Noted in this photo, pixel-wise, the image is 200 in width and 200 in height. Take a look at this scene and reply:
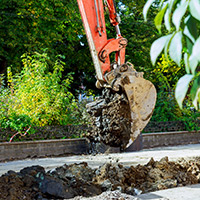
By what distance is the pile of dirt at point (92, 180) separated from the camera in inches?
129

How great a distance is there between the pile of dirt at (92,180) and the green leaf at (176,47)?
241cm

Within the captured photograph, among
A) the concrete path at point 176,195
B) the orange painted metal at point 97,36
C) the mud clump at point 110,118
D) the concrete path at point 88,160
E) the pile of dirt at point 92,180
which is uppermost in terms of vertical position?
the orange painted metal at point 97,36

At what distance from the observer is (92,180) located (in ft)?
13.0

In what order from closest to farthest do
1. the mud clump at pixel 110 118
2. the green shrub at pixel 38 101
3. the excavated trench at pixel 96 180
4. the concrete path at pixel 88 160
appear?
the excavated trench at pixel 96 180 → the concrete path at pixel 88 160 → the mud clump at pixel 110 118 → the green shrub at pixel 38 101

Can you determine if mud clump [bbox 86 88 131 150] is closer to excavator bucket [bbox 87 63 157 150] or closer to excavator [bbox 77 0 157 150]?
excavator bucket [bbox 87 63 157 150]

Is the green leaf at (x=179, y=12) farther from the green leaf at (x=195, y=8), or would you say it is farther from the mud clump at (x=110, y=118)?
the mud clump at (x=110, y=118)

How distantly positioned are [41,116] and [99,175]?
5789 mm

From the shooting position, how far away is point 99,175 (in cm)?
401

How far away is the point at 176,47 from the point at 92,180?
320cm

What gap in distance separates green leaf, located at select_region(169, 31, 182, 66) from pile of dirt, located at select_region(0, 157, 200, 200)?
7.91ft

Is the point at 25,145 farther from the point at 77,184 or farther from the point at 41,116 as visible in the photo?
the point at 77,184

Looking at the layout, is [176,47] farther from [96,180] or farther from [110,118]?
[110,118]

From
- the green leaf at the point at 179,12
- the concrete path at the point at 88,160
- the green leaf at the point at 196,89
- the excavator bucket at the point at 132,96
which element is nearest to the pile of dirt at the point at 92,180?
the excavator bucket at the point at 132,96

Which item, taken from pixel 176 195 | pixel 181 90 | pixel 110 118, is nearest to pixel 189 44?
pixel 181 90
